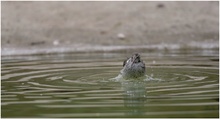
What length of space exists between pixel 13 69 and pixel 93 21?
746 cm

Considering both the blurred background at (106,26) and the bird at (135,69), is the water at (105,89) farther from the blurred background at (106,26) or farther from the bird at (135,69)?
the blurred background at (106,26)

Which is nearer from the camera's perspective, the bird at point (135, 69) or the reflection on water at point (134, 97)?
the reflection on water at point (134, 97)

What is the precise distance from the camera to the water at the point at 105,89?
683 cm

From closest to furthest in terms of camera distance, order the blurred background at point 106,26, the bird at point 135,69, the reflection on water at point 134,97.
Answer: the reflection on water at point 134,97 < the bird at point 135,69 < the blurred background at point 106,26

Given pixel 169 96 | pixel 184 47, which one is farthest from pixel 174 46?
pixel 169 96

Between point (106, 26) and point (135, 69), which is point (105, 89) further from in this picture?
point (106, 26)

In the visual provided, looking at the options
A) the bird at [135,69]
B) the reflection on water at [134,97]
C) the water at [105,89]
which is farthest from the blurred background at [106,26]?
the reflection on water at [134,97]

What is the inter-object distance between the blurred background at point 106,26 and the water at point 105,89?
3.64 metres

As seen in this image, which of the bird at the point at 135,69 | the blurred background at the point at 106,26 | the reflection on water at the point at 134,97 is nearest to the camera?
the reflection on water at the point at 134,97

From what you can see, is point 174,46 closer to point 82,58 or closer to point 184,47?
point 184,47

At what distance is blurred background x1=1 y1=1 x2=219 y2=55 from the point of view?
16594 mm

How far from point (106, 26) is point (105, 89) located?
985 cm

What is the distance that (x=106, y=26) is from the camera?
18.1 m

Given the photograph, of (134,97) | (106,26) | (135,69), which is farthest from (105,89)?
(106,26)
